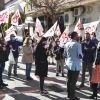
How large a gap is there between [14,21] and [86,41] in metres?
5.04

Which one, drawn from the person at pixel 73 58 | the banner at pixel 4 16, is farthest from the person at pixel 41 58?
the banner at pixel 4 16

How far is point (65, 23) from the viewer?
1761 centimetres

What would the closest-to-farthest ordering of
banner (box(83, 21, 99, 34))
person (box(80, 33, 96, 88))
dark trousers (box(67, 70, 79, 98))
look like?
dark trousers (box(67, 70, 79, 98)), person (box(80, 33, 96, 88)), banner (box(83, 21, 99, 34))

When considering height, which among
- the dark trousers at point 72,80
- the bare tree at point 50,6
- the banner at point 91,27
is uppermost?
the bare tree at point 50,6

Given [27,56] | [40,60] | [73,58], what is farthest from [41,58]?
[27,56]

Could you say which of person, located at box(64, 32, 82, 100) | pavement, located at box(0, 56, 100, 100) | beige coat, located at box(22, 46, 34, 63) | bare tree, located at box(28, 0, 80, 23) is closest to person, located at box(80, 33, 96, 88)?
pavement, located at box(0, 56, 100, 100)

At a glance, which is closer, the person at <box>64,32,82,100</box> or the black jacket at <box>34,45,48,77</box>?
the person at <box>64,32,82,100</box>

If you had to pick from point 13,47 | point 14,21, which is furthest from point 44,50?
point 14,21

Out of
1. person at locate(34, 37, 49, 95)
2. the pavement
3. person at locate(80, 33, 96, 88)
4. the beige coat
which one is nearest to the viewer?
the pavement

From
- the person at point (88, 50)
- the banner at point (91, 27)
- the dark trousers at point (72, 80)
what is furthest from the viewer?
the banner at point (91, 27)

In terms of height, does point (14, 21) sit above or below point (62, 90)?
above

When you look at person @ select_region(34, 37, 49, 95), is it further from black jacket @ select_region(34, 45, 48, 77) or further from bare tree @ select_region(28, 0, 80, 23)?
bare tree @ select_region(28, 0, 80, 23)

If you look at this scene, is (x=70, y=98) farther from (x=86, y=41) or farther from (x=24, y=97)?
(x=86, y=41)

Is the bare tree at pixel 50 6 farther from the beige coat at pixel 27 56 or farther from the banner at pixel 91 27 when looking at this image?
the beige coat at pixel 27 56
